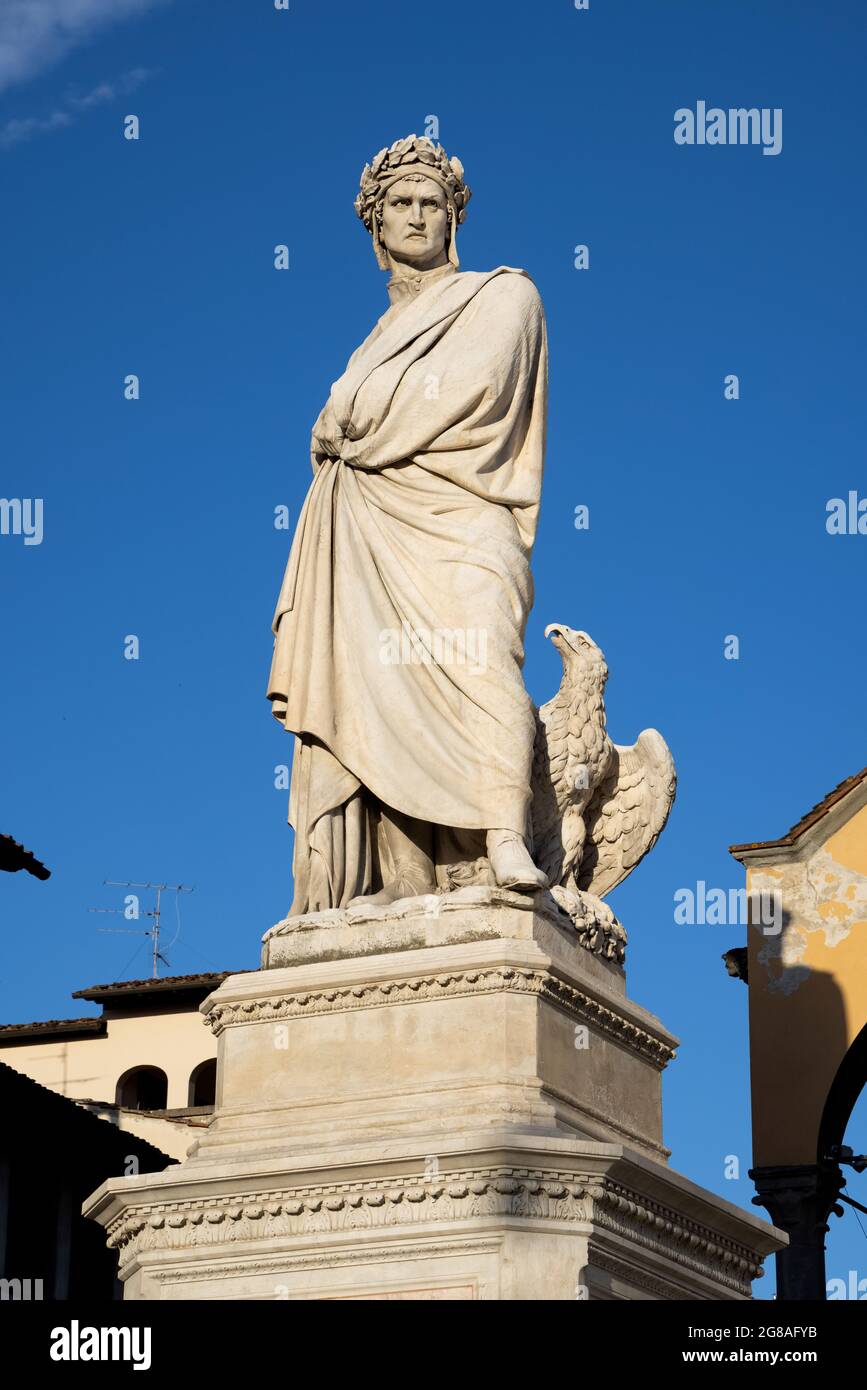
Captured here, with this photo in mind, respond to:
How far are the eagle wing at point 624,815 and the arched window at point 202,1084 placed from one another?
26.7 m

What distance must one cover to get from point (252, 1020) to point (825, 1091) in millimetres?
13916

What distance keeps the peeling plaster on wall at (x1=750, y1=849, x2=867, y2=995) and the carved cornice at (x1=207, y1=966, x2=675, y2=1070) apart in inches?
526

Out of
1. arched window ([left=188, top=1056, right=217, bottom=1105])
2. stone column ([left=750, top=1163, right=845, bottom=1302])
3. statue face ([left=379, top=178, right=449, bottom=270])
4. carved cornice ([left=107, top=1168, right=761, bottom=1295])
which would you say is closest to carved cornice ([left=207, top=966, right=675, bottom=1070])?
carved cornice ([left=107, top=1168, right=761, bottom=1295])

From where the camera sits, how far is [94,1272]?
33562 mm

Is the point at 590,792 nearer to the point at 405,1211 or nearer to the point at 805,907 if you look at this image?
the point at 405,1211

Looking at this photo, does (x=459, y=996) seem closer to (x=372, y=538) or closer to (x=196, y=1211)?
(x=196, y=1211)

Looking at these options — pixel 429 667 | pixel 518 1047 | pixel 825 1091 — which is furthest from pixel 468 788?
pixel 825 1091

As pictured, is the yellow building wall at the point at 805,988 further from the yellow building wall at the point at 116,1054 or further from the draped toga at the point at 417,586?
the yellow building wall at the point at 116,1054

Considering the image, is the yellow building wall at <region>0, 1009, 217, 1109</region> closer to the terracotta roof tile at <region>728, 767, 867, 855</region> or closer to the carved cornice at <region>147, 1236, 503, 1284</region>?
the terracotta roof tile at <region>728, 767, 867, 855</region>

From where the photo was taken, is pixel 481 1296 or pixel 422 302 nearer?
pixel 481 1296

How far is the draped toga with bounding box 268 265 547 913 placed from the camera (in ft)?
43.6

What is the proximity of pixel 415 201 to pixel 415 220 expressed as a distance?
0.11 m

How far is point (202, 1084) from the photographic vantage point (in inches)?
1615

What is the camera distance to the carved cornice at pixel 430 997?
40.6 feet
